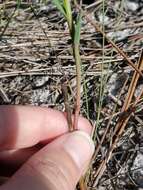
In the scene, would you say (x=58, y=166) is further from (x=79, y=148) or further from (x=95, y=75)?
(x=95, y=75)

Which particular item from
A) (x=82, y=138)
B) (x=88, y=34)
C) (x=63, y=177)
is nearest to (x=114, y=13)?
(x=88, y=34)

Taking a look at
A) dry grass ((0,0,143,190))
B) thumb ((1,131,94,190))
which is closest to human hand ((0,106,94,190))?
thumb ((1,131,94,190))

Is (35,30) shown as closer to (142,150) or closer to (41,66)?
(41,66)

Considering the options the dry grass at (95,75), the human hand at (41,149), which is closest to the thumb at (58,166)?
the human hand at (41,149)

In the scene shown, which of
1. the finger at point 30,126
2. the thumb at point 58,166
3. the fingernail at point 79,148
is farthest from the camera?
the finger at point 30,126

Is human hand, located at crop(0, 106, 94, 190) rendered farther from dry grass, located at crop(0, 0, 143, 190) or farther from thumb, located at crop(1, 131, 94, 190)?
dry grass, located at crop(0, 0, 143, 190)

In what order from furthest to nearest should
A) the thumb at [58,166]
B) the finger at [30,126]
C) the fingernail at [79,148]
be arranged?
the finger at [30,126]
the fingernail at [79,148]
the thumb at [58,166]

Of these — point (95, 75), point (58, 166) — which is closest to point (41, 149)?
point (58, 166)

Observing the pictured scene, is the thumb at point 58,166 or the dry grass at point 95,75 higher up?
the dry grass at point 95,75

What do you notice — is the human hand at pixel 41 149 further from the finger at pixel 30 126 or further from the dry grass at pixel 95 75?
the dry grass at pixel 95 75
